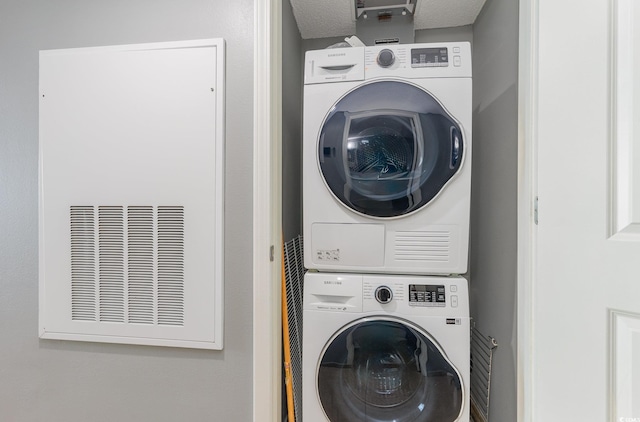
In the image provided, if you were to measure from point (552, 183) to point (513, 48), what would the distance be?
2.22ft

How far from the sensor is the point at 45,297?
125 cm

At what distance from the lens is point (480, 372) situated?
4.77ft

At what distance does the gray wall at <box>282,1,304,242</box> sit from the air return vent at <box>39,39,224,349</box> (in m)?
0.39

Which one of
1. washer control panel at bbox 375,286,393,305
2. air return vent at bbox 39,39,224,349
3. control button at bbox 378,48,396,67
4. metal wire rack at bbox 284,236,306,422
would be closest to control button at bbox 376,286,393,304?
washer control panel at bbox 375,286,393,305

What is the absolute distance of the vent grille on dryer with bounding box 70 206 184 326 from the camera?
45.8 inches

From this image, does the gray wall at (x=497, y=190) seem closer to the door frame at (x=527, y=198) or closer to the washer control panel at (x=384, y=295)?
the door frame at (x=527, y=198)

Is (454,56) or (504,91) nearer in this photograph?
(454,56)

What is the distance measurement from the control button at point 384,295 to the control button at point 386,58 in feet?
3.05

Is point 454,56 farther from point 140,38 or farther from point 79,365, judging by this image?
point 79,365

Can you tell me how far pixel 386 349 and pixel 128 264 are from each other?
1.12 metres

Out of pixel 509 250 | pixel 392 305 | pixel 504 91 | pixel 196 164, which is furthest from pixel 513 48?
pixel 196 164

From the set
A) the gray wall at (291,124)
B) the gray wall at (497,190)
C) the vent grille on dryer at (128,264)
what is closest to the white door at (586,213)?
the gray wall at (497,190)

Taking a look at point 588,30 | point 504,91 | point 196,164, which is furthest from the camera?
point 504,91

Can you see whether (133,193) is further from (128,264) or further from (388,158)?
(388,158)
